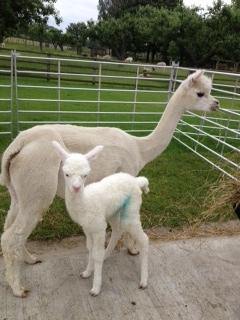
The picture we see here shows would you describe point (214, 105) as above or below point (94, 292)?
above

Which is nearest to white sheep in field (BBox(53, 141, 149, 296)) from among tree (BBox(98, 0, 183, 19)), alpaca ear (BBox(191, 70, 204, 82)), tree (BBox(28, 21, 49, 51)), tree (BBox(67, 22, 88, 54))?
alpaca ear (BBox(191, 70, 204, 82))

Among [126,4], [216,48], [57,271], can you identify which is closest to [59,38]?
[126,4]

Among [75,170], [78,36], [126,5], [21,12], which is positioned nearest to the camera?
[75,170]

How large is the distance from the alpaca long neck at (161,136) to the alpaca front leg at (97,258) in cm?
103

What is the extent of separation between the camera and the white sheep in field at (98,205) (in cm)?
249

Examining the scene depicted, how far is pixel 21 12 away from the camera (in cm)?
1560

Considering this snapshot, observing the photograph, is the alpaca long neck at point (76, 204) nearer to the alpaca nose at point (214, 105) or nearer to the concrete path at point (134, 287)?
the concrete path at point (134, 287)

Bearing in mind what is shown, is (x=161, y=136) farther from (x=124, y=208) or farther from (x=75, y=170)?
(x=75, y=170)

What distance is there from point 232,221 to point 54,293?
2.36 meters

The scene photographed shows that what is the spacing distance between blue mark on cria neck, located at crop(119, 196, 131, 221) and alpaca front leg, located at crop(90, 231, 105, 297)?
244mm

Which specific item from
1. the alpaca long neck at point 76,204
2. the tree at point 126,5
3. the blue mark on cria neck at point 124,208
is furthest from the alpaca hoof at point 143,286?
the tree at point 126,5

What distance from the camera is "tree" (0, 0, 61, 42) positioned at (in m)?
14.7

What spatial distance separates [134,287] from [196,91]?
1.98 m

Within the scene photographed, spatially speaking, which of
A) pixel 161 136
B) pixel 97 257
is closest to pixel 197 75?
pixel 161 136
